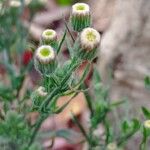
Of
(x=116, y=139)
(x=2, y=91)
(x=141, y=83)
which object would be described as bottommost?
(x=141, y=83)

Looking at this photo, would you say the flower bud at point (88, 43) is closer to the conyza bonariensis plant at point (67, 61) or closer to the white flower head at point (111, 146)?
the conyza bonariensis plant at point (67, 61)

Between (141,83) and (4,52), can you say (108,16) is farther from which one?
A: (4,52)

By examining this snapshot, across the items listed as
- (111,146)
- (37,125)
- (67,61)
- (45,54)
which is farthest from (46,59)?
(111,146)

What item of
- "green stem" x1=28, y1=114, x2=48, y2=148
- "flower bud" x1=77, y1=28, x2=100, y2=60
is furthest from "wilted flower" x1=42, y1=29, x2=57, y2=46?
"green stem" x1=28, y1=114, x2=48, y2=148

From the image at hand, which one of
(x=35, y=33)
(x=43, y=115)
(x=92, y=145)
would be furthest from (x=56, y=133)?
(x=35, y=33)

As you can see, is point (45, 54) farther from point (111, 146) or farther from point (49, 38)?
point (111, 146)

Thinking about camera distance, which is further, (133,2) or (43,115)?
(133,2)

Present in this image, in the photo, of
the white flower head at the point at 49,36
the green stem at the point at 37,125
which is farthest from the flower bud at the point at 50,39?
the green stem at the point at 37,125
